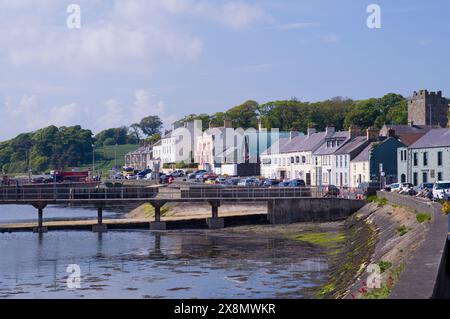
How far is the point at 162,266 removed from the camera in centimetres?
4741

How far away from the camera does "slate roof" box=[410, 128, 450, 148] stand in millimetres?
78750

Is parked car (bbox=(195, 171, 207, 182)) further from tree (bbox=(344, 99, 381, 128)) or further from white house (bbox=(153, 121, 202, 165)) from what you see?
tree (bbox=(344, 99, 381, 128))

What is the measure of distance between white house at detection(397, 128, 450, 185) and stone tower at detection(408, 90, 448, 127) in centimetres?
3625

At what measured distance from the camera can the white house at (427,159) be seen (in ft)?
257

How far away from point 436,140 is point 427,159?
2237 mm

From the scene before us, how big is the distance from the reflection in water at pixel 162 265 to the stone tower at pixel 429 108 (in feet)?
210

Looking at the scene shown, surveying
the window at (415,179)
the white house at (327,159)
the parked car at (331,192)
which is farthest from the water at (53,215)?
the window at (415,179)

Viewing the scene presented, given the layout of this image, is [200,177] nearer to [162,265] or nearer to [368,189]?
[368,189]

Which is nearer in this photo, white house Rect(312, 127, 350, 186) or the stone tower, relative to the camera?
white house Rect(312, 127, 350, 186)

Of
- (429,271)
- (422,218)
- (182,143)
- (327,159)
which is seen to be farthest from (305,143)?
(429,271)

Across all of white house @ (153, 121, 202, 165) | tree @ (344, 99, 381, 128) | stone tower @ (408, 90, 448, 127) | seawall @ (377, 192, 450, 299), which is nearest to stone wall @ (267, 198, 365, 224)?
seawall @ (377, 192, 450, 299)

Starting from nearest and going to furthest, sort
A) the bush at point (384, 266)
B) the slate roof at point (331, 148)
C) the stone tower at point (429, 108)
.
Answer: the bush at point (384, 266) → the slate roof at point (331, 148) → the stone tower at point (429, 108)

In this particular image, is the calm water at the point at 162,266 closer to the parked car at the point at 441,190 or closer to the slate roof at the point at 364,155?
the parked car at the point at 441,190

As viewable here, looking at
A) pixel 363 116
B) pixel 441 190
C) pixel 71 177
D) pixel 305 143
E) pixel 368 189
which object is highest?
pixel 363 116
